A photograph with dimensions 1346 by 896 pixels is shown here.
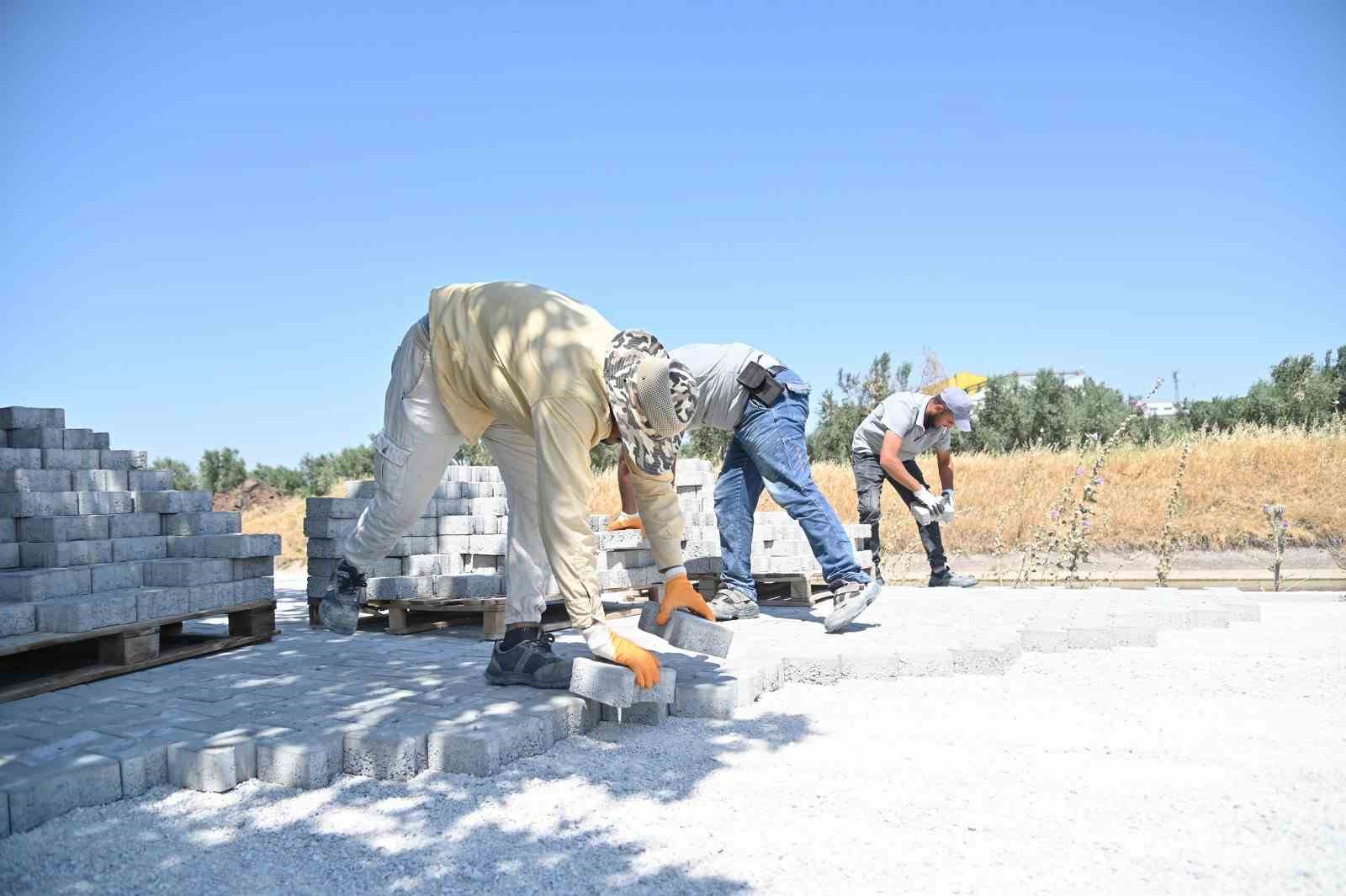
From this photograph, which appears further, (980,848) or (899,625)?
(899,625)

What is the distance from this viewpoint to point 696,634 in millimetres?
3547

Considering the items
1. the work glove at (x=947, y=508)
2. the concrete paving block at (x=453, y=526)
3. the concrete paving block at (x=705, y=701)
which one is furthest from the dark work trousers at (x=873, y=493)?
the concrete paving block at (x=705, y=701)

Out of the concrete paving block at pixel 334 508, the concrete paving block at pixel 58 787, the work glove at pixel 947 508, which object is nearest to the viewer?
the concrete paving block at pixel 58 787

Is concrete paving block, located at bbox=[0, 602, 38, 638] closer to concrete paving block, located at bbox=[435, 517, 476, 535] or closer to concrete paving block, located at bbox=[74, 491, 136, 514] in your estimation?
concrete paving block, located at bbox=[74, 491, 136, 514]

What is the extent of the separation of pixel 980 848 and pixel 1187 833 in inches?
23.7

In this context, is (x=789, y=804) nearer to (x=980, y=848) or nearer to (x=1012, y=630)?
(x=980, y=848)

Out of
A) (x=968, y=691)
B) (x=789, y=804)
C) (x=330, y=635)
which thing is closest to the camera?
(x=789, y=804)

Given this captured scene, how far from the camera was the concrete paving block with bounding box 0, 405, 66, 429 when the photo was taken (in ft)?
18.0

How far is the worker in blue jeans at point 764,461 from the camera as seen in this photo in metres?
4.78

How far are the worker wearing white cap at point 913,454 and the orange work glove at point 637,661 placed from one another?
4056 mm

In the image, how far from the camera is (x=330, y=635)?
535 centimetres

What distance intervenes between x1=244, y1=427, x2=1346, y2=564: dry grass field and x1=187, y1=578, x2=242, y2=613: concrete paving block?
8315 millimetres

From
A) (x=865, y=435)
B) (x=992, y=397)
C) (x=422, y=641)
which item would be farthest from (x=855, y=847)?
(x=992, y=397)

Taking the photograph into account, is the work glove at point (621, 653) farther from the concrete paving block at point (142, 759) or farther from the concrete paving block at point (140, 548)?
the concrete paving block at point (140, 548)
